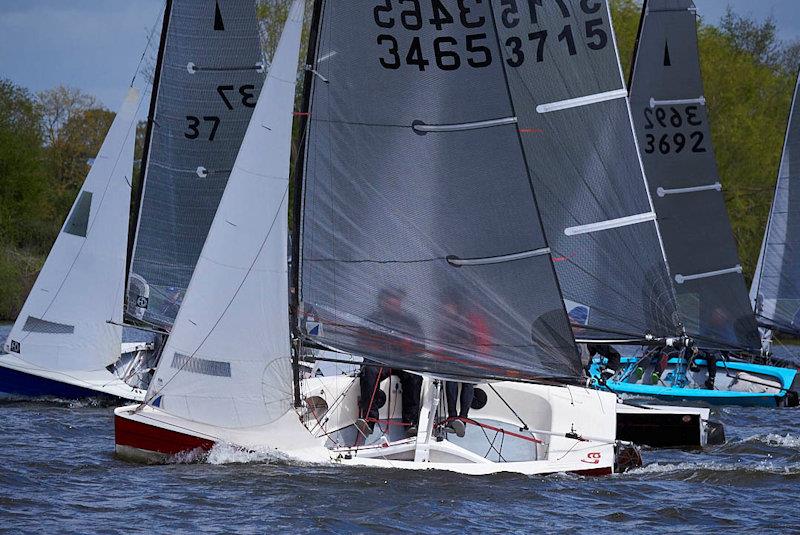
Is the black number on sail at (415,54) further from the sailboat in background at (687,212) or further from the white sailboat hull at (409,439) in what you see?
the sailboat in background at (687,212)

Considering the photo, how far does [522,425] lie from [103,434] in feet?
13.5

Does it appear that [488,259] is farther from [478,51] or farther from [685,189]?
[685,189]

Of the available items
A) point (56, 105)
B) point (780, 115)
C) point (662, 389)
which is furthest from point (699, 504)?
point (56, 105)

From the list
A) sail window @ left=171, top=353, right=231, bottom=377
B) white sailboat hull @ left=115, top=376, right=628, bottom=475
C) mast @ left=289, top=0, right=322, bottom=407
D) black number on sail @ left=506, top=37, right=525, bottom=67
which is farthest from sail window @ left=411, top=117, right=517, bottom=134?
black number on sail @ left=506, top=37, right=525, bottom=67

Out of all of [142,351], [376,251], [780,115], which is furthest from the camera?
[780,115]

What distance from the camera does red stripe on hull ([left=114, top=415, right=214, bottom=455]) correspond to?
11.3 m

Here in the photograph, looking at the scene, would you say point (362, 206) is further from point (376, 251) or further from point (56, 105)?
point (56, 105)

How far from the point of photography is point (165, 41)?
17297mm

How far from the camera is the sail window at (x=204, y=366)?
37.1 feet

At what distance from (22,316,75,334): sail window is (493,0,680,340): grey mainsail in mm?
5581

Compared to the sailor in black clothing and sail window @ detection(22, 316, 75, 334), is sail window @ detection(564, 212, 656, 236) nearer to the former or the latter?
the sailor in black clothing

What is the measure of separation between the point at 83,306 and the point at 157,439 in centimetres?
597

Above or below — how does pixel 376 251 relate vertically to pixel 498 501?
above

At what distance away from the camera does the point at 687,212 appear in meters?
20.2
